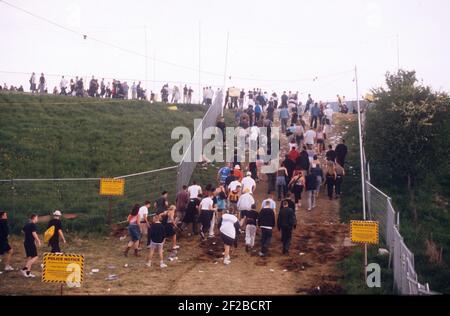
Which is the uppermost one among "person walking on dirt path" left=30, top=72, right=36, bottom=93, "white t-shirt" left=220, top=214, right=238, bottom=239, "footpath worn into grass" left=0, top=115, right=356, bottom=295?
"person walking on dirt path" left=30, top=72, right=36, bottom=93

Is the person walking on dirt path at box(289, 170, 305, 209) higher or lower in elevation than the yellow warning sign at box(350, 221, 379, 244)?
higher

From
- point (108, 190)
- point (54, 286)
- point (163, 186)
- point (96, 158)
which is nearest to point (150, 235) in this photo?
A: point (54, 286)

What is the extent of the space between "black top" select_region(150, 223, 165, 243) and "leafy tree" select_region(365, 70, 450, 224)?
10.4 meters

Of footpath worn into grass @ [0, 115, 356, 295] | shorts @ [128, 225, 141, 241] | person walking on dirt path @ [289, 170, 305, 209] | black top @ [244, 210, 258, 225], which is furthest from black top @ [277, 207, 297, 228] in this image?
shorts @ [128, 225, 141, 241]

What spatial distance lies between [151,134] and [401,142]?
1408cm

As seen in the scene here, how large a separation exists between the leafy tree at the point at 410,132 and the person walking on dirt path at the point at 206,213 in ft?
26.8

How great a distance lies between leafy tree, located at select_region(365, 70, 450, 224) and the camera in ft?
64.8

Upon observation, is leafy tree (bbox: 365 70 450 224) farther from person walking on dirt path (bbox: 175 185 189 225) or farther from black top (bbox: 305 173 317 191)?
person walking on dirt path (bbox: 175 185 189 225)

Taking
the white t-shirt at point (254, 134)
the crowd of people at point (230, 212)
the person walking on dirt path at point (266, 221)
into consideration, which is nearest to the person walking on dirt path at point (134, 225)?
the crowd of people at point (230, 212)

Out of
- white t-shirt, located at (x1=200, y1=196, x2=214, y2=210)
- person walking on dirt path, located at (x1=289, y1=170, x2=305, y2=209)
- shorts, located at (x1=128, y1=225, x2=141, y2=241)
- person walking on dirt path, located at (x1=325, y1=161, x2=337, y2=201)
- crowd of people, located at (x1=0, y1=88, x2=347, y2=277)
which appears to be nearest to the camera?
crowd of people, located at (x1=0, y1=88, x2=347, y2=277)

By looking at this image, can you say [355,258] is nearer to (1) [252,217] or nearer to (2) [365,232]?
(2) [365,232]

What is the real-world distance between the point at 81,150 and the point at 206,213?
35.6ft
